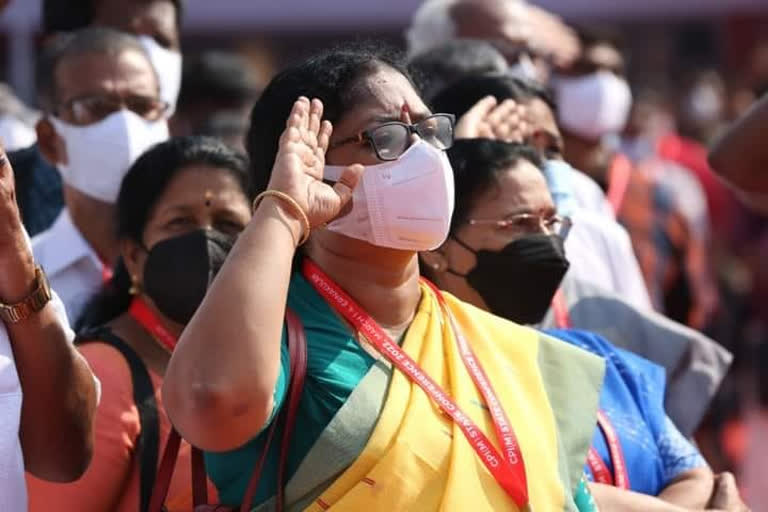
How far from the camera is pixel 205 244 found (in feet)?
12.8

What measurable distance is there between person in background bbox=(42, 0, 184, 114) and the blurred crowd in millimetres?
10

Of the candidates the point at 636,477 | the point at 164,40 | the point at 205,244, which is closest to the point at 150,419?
the point at 205,244

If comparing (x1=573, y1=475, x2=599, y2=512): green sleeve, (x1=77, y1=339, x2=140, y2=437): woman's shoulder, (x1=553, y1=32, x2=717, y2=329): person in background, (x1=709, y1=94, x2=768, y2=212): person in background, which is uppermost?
(x1=709, y1=94, x2=768, y2=212): person in background

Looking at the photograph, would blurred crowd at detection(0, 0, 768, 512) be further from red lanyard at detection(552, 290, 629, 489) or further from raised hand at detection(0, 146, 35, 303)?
raised hand at detection(0, 146, 35, 303)

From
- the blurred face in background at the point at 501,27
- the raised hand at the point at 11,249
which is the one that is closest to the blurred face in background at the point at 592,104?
the blurred face in background at the point at 501,27

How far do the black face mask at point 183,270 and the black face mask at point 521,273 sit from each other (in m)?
0.63

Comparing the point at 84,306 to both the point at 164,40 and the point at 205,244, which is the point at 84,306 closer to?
the point at 205,244

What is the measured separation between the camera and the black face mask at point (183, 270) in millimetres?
3826

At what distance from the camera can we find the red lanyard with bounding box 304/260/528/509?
301 cm

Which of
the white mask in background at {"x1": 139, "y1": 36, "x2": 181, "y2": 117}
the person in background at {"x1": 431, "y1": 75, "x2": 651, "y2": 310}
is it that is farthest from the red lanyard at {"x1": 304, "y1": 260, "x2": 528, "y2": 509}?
the white mask in background at {"x1": 139, "y1": 36, "x2": 181, "y2": 117}

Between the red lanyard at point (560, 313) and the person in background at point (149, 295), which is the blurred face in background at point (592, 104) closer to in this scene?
the red lanyard at point (560, 313)

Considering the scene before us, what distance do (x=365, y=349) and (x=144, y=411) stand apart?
69cm

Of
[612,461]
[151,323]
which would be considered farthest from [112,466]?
[612,461]

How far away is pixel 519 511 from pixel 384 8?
11.7 meters
